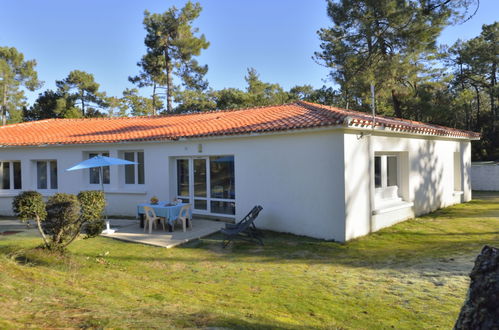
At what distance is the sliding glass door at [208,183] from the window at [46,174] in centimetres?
635

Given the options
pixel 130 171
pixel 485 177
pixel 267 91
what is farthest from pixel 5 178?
pixel 267 91

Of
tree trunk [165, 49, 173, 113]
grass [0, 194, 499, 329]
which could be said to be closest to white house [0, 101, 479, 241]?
grass [0, 194, 499, 329]

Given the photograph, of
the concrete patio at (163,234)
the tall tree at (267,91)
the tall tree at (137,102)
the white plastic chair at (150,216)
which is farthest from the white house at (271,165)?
the tall tree at (137,102)

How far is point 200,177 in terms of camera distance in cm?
1358

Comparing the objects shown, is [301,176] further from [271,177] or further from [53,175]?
[53,175]

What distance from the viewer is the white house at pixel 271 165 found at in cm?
1010

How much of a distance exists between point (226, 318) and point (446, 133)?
48.5ft

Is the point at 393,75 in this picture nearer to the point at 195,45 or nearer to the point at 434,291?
the point at 434,291

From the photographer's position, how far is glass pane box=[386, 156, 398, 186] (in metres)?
12.9

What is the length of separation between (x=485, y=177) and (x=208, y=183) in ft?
66.8

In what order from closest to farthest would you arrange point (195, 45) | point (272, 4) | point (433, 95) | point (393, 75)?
point (272, 4) → point (393, 75) → point (433, 95) → point (195, 45)

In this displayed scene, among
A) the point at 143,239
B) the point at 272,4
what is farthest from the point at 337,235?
the point at 272,4

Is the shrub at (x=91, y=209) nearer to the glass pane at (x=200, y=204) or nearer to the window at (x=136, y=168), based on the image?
the glass pane at (x=200, y=204)

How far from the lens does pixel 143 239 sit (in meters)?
10.4
